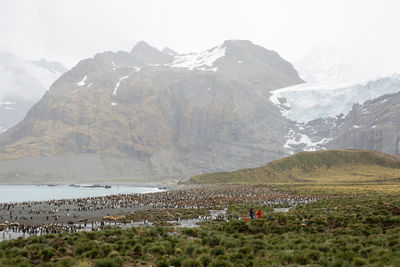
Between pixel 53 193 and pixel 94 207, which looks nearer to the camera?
pixel 94 207

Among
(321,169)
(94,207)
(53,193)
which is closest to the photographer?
(94,207)

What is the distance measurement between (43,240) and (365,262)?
57.3 ft

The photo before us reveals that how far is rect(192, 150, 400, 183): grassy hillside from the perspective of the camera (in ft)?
342

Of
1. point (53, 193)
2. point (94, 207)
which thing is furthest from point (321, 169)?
point (53, 193)

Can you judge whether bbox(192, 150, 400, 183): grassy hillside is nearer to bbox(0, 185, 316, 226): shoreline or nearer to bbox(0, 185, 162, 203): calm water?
bbox(0, 185, 162, 203): calm water

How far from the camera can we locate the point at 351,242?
54.1ft

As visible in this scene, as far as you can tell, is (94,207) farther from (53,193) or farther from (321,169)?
(321,169)

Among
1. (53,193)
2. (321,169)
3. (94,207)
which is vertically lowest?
(53,193)

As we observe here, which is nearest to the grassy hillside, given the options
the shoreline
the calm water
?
the calm water

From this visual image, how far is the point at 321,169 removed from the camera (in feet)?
370

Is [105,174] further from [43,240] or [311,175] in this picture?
[43,240]

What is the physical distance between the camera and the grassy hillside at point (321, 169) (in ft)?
342

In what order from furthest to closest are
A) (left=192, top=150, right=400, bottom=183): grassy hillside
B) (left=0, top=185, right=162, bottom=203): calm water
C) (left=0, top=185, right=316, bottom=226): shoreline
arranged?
(left=192, top=150, right=400, bottom=183): grassy hillside
(left=0, top=185, right=162, bottom=203): calm water
(left=0, top=185, right=316, bottom=226): shoreline

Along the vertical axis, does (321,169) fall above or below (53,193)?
above
